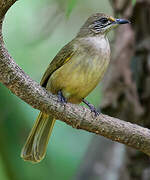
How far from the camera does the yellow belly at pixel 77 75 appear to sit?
4.36 meters

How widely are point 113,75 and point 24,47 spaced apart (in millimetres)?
1966

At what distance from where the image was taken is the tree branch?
10.9 feet

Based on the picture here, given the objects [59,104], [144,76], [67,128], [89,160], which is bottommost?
[89,160]

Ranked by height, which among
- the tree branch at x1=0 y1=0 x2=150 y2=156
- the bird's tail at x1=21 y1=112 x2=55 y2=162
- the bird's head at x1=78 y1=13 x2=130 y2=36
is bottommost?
the bird's tail at x1=21 y1=112 x2=55 y2=162

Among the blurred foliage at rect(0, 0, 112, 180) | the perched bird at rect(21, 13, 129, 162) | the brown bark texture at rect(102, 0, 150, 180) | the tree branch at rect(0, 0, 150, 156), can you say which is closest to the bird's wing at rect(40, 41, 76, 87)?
the perched bird at rect(21, 13, 129, 162)

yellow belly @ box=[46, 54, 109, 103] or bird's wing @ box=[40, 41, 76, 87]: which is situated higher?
bird's wing @ box=[40, 41, 76, 87]

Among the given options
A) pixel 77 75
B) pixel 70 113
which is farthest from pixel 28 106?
pixel 70 113

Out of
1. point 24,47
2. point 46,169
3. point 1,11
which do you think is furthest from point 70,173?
point 1,11

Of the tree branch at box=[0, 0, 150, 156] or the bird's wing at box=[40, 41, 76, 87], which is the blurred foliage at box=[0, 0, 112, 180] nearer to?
the bird's wing at box=[40, 41, 76, 87]

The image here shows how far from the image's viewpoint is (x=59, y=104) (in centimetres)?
356

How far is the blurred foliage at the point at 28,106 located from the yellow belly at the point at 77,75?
2.43 ft

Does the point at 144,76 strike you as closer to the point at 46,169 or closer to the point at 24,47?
the point at 46,169

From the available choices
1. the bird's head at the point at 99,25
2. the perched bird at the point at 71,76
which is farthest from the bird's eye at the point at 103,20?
the perched bird at the point at 71,76

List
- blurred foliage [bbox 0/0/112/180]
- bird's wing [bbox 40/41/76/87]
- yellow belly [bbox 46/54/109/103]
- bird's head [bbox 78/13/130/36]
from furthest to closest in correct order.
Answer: blurred foliage [bbox 0/0/112/180] → bird's head [bbox 78/13/130/36] → bird's wing [bbox 40/41/76/87] → yellow belly [bbox 46/54/109/103]
